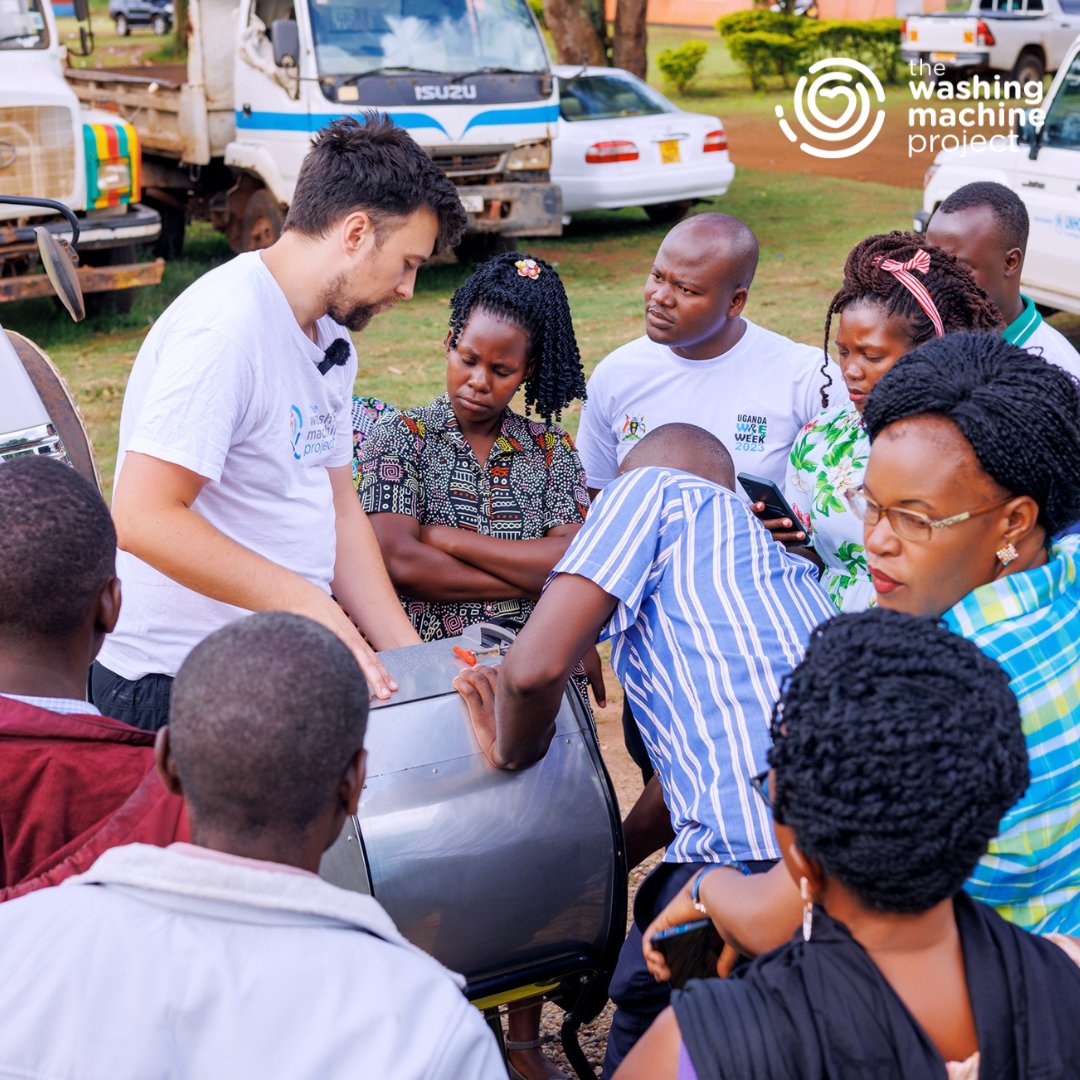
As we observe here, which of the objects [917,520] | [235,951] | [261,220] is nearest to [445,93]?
[261,220]

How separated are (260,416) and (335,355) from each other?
0.32 meters

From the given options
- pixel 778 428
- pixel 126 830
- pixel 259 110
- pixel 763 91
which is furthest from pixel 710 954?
pixel 763 91

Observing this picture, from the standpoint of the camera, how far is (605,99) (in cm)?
1334

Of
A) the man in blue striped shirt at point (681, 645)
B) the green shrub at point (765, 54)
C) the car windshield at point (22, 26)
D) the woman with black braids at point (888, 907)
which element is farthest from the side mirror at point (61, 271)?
the green shrub at point (765, 54)

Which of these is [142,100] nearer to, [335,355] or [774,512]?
[335,355]

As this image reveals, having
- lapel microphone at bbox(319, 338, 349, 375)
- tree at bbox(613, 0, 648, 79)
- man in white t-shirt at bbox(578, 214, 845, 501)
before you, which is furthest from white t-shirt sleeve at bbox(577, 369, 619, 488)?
tree at bbox(613, 0, 648, 79)

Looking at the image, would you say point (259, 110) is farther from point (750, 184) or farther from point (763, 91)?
point (763, 91)

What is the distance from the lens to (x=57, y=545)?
1.93 meters

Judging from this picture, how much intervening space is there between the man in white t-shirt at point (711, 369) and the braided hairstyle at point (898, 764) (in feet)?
6.95

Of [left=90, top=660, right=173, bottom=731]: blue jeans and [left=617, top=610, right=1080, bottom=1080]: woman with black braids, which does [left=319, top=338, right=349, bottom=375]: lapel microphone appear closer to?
[left=90, top=660, right=173, bottom=731]: blue jeans

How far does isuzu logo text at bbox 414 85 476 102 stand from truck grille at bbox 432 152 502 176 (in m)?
0.43

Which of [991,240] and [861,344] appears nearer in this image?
[861,344]

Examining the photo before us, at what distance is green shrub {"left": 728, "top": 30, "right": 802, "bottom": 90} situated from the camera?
25922mm

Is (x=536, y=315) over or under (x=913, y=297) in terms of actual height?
under
